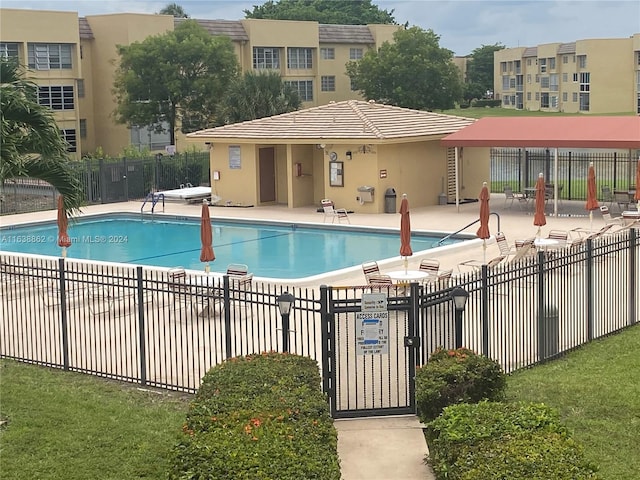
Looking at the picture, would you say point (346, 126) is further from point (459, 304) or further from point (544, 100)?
point (544, 100)

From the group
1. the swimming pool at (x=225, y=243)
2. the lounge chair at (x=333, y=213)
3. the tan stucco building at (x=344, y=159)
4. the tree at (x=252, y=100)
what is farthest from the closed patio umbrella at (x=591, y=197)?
the tree at (x=252, y=100)

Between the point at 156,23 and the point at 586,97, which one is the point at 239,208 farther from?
the point at 586,97

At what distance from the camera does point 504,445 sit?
8266 millimetres

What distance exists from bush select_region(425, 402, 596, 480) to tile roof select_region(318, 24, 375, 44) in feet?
213

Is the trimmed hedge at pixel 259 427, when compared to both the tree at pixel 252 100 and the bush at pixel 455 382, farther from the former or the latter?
the tree at pixel 252 100

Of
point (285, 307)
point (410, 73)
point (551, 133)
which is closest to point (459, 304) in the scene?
point (285, 307)

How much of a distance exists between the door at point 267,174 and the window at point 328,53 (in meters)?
37.7

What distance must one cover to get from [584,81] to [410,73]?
135 ft

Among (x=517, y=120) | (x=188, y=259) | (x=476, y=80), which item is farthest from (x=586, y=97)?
(x=188, y=259)

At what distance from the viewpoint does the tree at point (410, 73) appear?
2712 inches

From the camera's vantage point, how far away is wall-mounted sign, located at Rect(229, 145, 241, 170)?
3600 centimetres

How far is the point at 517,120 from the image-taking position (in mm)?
33938

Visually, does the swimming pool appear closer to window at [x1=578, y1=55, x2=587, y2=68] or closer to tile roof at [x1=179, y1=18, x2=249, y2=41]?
tile roof at [x1=179, y1=18, x2=249, y2=41]

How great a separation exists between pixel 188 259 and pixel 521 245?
362 inches
